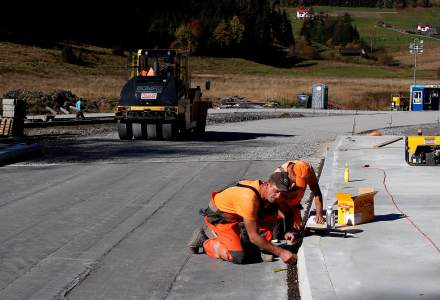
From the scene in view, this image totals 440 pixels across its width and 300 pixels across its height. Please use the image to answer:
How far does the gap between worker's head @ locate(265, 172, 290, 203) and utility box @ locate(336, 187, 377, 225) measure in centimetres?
256

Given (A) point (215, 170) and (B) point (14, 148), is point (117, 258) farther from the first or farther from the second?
(B) point (14, 148)

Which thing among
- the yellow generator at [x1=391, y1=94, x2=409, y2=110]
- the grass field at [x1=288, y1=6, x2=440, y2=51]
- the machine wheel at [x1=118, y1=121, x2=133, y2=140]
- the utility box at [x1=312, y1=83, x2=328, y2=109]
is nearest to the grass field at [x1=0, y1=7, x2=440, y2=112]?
the grass field at [x1=288, y1=6, x2=440, y2=51]

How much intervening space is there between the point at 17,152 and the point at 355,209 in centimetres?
1298

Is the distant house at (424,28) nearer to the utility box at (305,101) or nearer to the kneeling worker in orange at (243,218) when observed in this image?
the utility box at (305,101)

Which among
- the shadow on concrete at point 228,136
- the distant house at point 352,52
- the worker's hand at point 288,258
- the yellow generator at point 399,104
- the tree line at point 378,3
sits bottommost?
the yellow generator at point 399,104

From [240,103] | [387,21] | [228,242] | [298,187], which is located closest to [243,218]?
[228,242]

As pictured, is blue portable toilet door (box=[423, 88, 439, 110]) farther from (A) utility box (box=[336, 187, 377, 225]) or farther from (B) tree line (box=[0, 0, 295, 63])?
(B) tree line (box=[0, 0, 295, 63])

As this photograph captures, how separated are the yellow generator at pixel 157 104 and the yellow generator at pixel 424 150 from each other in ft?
34.0

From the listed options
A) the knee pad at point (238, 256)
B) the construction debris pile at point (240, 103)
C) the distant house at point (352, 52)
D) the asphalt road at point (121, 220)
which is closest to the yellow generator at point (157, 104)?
the asphalt road at point (121, 220)

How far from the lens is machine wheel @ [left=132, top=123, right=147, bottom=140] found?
1061 inches

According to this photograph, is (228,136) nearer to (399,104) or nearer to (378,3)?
(399,104)

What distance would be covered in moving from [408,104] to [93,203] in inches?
1862

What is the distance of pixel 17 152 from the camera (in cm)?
2156

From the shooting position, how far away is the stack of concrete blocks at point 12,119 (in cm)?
2680
